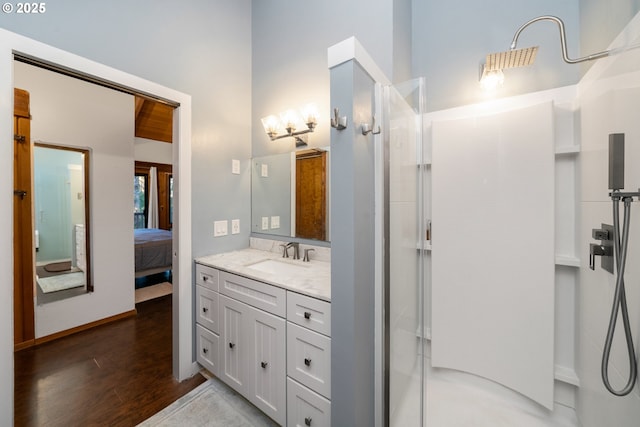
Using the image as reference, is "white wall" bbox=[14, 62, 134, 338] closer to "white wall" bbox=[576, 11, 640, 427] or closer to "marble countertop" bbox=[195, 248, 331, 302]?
"marble countertop" bbox=[195, 248, 331, 302]

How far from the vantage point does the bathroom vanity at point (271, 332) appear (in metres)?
1.25

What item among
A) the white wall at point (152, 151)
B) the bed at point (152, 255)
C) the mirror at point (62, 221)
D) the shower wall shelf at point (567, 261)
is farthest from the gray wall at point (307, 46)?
the white wall at point (152, 151)

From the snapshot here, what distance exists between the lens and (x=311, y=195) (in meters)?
2.04

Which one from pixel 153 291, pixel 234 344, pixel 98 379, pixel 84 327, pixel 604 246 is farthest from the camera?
pixel 153 291

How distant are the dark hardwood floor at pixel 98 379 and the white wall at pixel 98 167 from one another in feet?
0.89

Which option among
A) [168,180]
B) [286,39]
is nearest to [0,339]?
[286,39]

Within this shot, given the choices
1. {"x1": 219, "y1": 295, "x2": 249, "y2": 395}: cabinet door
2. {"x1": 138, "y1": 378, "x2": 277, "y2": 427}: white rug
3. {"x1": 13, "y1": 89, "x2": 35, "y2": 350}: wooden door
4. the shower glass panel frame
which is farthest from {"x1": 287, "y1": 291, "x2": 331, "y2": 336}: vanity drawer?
{"x1": 13, "y1": 89, "x2": 35, "y2": 350}: wooden door

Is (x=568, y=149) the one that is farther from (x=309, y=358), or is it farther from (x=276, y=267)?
(x=276, y=267)

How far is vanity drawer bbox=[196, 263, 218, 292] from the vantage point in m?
1.79

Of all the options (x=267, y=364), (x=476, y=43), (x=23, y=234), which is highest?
(x=476, y=43)

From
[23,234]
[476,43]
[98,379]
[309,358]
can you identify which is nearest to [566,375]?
[309,358]

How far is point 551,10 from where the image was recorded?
1459 mm

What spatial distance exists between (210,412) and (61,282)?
2274 mm

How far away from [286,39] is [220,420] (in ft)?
9.36
